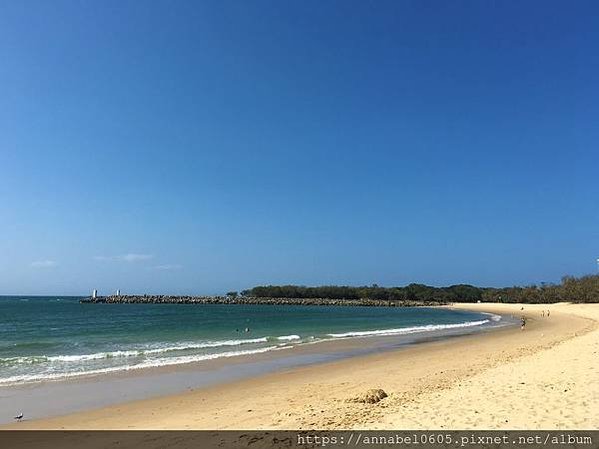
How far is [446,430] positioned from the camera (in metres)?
7.47

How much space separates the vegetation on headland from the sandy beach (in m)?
93.1

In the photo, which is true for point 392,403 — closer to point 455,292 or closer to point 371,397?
point 371,397

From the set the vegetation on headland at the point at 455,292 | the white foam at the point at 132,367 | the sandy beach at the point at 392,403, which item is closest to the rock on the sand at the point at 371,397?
the sandy beach at the point at 392,403

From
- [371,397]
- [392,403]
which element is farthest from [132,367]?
[392,403]

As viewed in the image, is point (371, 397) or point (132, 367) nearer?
point (371, 397)

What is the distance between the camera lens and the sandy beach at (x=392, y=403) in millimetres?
8156

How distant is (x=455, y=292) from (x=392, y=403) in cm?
15570

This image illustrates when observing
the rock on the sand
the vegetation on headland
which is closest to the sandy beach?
the rock on the sand

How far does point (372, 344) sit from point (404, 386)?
15.3 meters

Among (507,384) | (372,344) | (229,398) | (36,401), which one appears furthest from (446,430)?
(372,344)

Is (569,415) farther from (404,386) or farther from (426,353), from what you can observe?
(426,353)

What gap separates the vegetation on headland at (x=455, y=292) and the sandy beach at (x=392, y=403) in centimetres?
9312

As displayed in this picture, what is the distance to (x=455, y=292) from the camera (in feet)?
510

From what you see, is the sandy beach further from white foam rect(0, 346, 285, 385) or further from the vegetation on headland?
the vegetation on headland
